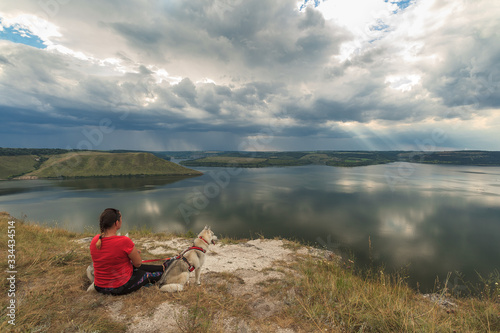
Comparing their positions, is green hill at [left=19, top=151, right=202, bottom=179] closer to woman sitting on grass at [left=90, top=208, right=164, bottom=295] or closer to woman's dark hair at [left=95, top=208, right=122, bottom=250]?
woman sitting on grass at [left=90, top=208, right=164, bottom=295]

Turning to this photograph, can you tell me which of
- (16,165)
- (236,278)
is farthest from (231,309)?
(16,165)

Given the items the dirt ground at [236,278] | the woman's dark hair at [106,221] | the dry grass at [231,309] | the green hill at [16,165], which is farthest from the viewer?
the green hill at [16,165]

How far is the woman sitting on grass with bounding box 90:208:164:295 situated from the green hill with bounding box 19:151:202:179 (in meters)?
107

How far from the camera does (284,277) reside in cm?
645

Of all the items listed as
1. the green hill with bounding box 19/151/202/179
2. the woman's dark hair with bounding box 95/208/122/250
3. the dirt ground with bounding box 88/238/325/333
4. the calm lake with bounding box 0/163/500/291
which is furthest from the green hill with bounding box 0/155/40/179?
the woman's dark hair with bounding box 95/208/122/250

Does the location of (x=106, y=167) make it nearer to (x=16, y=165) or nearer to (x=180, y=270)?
(x=16, y=165)

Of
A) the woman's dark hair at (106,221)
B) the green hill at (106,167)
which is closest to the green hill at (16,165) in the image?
the green hill at (106,167)

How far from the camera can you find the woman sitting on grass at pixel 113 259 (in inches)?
150

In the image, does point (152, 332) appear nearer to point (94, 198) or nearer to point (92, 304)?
point (92, 304)

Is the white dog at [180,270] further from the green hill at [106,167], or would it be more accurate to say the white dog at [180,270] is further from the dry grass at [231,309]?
the green hill at [106,167]

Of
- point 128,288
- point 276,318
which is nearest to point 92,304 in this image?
point 128,288

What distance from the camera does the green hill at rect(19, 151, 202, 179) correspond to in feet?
311

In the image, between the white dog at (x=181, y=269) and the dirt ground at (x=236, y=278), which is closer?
the dirt ground at (x=236, y=278)

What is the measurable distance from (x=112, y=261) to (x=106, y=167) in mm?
123076
